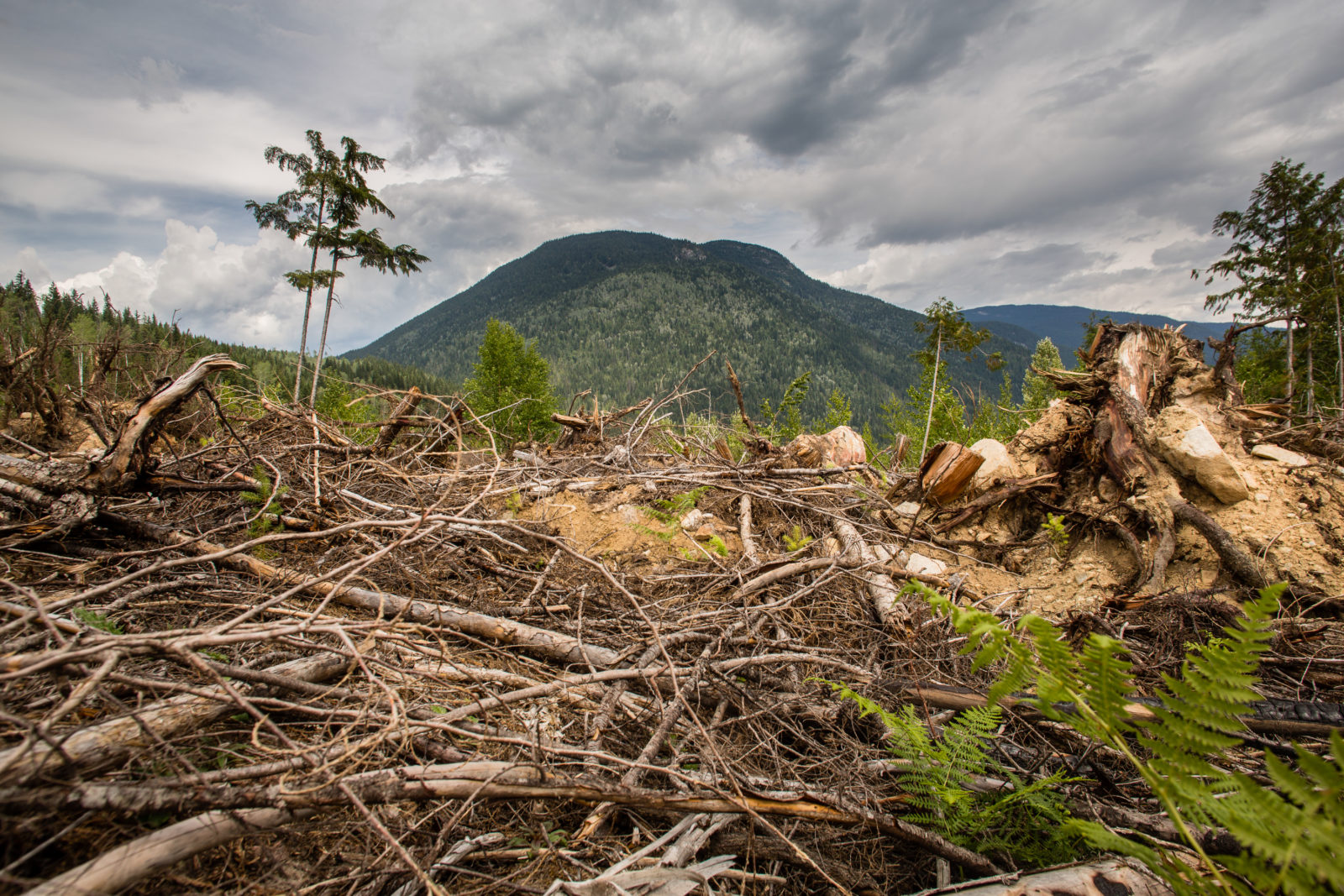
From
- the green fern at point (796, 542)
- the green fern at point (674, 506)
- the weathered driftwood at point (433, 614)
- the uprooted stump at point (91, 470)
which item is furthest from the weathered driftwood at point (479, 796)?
the green fern at point (674, 506)

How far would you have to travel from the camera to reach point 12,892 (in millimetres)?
1009

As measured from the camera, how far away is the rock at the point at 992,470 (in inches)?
216

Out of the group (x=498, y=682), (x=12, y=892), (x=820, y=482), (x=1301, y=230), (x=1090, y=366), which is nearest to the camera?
(x=12, y=892)

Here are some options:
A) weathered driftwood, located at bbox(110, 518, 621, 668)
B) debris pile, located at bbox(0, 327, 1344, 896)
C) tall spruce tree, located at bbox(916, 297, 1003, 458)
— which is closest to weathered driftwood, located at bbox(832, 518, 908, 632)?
debris pile, located at bbox(0, 327, 1344, 896)

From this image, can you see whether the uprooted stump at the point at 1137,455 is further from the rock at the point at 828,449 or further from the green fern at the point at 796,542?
the green fern at the point at 796,542

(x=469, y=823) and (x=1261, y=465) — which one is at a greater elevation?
(x=1261, y=465)

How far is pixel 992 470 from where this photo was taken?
18.0ft

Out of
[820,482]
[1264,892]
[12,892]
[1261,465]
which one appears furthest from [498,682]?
[1261,465]

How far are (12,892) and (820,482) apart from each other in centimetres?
482

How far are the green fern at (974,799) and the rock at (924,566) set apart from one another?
224 cm

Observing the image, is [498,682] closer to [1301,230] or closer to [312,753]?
[312,753]

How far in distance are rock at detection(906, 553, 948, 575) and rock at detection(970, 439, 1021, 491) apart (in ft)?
5.05

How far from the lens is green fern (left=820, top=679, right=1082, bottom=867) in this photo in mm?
1668

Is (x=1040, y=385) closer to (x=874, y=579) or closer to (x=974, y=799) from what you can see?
(x=874, y=579)
